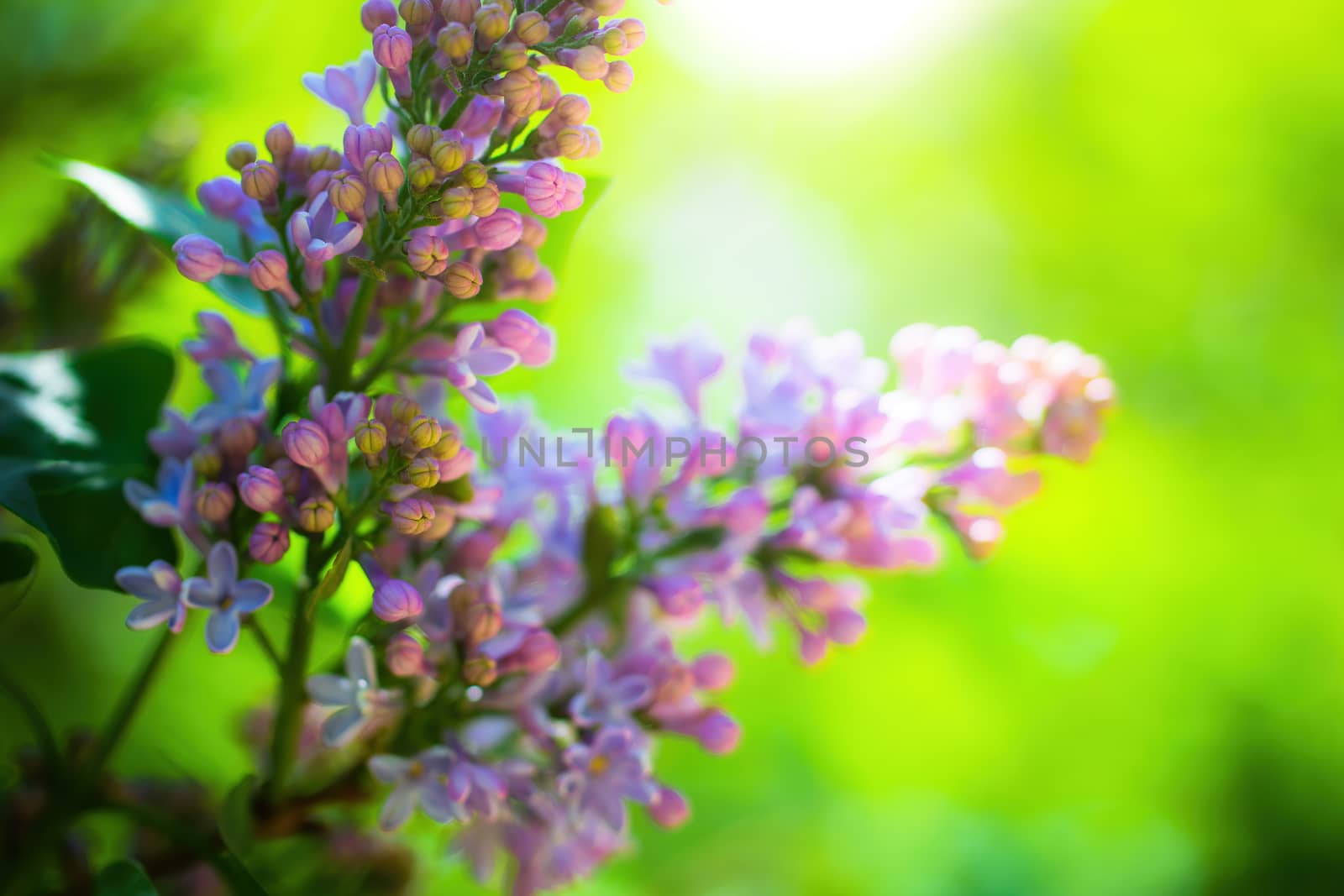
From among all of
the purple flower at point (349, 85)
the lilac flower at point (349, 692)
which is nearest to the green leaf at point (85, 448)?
the lilac flower at point (349, 692)

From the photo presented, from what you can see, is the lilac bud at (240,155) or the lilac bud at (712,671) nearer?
the lilac bud at (240,155)

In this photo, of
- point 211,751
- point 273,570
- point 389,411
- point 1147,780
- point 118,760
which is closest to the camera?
point 389,411

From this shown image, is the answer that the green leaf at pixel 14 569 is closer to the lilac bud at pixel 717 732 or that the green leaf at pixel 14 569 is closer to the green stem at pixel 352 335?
the green stem at pixel 352 335

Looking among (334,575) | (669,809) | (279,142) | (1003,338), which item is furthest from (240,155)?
(1003,338)

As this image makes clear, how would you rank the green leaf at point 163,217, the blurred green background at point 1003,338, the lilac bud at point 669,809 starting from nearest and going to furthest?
the green leaf at point 163,217
the lilac bud at point 669,809
the blurred green background at point 1003,338

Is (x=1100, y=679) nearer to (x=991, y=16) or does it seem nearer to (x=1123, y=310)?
(x=1123, y=310)

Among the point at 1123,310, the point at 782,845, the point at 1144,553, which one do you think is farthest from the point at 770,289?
the point at 782,845

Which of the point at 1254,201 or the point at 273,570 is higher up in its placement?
the point at 1254,201
